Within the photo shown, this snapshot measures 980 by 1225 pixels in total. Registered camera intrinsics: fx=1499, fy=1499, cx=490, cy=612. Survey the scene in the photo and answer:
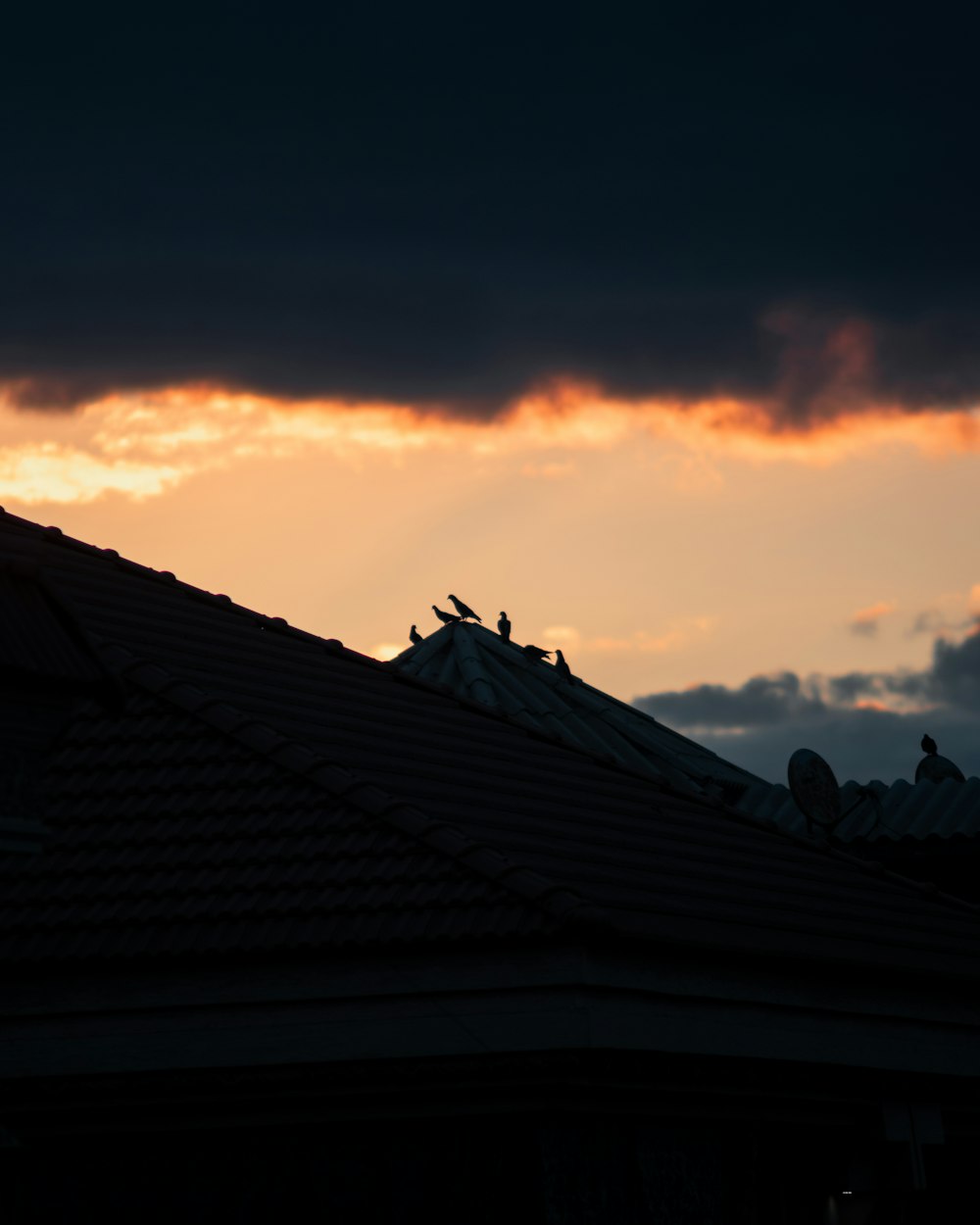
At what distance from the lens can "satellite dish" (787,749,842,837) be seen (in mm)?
16531

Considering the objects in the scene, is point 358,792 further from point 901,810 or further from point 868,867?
point 901,810

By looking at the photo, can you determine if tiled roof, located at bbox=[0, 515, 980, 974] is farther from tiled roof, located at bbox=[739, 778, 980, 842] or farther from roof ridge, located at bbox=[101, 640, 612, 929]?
tiled roof, located at bbox=[739, 778, 980, 842]

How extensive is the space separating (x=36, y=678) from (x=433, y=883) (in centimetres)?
262

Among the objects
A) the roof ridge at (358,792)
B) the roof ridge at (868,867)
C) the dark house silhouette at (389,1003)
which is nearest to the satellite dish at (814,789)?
the roof ridge at (868,867)

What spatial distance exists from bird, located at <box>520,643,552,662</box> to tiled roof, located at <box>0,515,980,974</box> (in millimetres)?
12670

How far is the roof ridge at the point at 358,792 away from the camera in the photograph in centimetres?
677

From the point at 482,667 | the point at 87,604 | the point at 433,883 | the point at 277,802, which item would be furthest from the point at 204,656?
the point at 482,667

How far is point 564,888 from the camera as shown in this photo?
6801mm

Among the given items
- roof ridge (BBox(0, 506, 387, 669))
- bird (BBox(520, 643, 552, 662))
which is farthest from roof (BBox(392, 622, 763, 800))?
roof ridge (BBox(0, 506, 387, 669))

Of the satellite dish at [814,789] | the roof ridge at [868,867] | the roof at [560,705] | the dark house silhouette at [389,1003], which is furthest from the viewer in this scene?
the roof at [560,705]

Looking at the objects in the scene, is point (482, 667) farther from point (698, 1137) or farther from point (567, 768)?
point (698, 1137)

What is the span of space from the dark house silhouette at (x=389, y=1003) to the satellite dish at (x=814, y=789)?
24.1 feet

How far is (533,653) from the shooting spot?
24.2m

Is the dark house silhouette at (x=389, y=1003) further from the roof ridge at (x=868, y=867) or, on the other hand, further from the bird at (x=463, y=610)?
the bird at (x=463, y=610)
